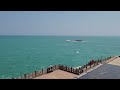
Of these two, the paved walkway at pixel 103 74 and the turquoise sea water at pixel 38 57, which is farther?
the turquoise sea water at pixel 38 57

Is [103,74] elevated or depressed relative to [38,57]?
elevated

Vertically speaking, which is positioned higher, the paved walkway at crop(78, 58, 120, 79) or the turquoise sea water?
the paved walkway at crop(78, 58, 120, 79)

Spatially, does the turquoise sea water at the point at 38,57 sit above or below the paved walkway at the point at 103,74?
below

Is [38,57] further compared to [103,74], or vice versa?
[38,57]

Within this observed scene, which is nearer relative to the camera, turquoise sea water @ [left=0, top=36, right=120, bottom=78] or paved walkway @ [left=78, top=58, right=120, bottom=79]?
→ paved walkway @ [left=78, top=58, right=120, bottom=79]
